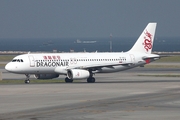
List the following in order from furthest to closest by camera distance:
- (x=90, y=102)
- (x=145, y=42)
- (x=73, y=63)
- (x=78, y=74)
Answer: (x=145, y=42)
(x=73, y=63)
(x=78, y=74)
(x=90, y=102)

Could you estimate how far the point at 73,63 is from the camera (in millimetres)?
64750

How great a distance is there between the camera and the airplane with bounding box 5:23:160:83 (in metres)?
62.2

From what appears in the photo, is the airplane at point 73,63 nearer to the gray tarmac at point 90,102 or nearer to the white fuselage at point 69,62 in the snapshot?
the white fuselage at point 69,62

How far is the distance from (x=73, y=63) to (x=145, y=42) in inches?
431

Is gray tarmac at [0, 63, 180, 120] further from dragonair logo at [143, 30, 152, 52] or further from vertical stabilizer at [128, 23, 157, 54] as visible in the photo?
dragonair logo at [143, 30, 152, 52]

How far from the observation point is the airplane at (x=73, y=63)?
204ft

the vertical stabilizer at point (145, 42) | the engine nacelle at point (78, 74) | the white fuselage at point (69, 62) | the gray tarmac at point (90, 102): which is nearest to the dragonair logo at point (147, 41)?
the vertical stabilizer at point (145, 42)

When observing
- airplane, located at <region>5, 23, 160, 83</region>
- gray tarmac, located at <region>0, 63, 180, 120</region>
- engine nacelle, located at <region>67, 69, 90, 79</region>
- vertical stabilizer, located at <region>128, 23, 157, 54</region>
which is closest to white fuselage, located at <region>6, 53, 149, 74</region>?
airplane, located at <region>5, 23, 160, 83</region>

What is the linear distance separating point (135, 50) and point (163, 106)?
32.1 m

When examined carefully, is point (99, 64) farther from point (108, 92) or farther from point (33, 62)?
point (108, 92)

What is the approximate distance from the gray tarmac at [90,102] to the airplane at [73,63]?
7.71 metres

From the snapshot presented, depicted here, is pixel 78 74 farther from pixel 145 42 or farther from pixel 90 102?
pixel 90 102

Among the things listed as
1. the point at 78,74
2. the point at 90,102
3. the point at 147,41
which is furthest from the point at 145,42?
the point at 90,102

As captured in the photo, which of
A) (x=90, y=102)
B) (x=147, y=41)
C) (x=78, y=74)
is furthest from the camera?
(x=147, y=41)
